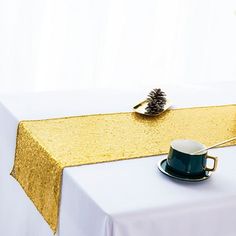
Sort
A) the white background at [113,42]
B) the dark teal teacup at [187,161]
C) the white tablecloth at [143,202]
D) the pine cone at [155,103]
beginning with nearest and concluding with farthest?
1. the white tablecloth at [143,202]
2. the dark teal teacup at [187,161]
3. the pine cone at [155,103]
4. the white background at [113,42]

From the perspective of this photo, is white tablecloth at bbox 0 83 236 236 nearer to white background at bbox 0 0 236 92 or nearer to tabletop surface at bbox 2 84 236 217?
tabletop surface at bbox 2 84 236 217

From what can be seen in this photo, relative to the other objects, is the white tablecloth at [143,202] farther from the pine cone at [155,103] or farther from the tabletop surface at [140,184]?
the pine cone at [155,103]

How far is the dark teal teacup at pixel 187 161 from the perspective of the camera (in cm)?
97

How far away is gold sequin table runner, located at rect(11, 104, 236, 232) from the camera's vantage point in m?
1.05

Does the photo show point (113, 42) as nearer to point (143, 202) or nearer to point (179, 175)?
point (179, 175)

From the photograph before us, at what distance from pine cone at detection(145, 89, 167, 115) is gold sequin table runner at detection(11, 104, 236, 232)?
0.09 ft

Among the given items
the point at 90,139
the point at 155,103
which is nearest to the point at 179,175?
the point at 90,139

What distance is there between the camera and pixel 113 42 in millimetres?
2537

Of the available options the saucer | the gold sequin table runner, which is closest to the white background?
the gold sequin table runner

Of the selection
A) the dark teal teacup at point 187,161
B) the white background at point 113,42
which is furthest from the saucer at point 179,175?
the white background at point 113,42

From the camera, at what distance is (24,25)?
7.41 feet

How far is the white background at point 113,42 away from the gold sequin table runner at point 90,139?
0.86m

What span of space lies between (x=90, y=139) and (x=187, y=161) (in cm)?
28

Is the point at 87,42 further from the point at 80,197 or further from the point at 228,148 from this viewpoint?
the point at 80,197
